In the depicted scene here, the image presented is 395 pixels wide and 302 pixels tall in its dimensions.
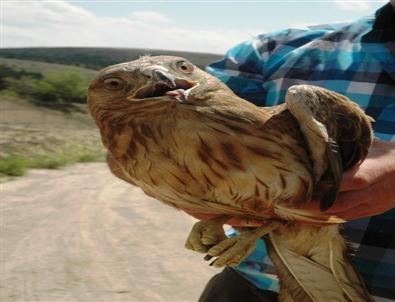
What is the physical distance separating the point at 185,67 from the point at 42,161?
7.75m

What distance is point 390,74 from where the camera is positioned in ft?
7.66

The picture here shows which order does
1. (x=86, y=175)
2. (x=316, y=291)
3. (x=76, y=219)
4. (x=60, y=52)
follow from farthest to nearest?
(x=60, y=52) → (x=86, y=175) → (x=76, y=219) → (x=316, y=291)

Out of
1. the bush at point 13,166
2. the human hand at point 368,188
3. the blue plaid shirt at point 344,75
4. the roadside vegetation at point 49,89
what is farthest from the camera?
the roadside vegetation at point 49,89

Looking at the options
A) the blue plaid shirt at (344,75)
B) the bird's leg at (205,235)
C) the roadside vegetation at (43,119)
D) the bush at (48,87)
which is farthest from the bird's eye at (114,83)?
the bush at (48,87)

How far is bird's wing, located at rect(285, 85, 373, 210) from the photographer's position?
1638mm

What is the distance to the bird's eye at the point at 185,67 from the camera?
1.64 metres

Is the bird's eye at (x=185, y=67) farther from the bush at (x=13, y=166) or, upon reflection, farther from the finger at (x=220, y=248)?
the bush at (x=13, y=166)

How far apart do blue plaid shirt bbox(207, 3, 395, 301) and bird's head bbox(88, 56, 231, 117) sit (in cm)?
88

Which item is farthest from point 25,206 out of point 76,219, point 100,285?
point 100,285

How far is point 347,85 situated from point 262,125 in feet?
2.71

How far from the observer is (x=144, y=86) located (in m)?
1.57

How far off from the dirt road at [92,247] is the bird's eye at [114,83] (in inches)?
131

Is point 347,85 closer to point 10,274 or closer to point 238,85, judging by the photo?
point 238,85

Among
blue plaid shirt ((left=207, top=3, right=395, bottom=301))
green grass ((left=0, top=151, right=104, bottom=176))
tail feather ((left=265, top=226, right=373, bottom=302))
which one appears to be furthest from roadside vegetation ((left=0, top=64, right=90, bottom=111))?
tail feather ((left=265, top=226, right=373, bottom=302))
